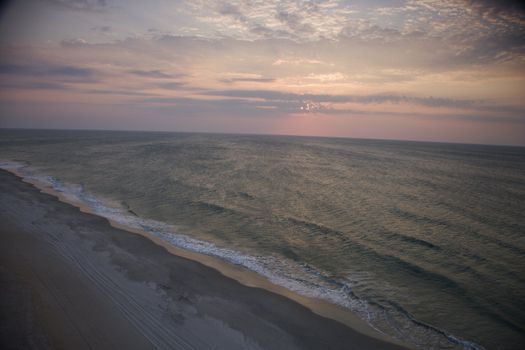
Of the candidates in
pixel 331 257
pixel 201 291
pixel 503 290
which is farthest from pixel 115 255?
pixel 503 290

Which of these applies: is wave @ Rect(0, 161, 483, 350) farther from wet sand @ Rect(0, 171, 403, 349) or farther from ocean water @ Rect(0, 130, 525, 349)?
wet sand @ Rect(0, 171, 403, 349)

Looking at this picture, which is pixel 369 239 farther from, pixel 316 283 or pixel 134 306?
pixel 134 306

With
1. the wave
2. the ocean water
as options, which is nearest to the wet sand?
the wave

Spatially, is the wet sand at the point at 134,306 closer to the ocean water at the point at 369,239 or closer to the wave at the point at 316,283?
the wave at the point at 316,283

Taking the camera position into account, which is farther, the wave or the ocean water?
the ocean water

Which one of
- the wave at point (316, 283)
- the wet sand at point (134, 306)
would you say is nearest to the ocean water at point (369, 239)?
the wave at point (316, 283)

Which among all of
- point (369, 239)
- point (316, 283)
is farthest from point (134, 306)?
point (369, 239)
